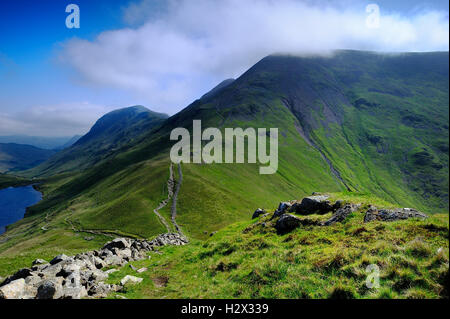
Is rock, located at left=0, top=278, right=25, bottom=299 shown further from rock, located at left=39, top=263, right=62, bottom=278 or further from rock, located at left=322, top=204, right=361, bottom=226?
rock, located at left=322, top=204, right=361, bottom=226

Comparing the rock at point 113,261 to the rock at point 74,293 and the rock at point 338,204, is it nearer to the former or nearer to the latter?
the rock at point 74,293

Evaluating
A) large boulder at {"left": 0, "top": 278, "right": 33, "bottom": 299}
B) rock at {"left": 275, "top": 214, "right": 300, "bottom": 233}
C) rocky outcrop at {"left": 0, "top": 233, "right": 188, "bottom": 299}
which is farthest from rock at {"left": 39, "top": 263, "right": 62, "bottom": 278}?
rock at {"left": 275, "top": 214, "right": 300, "bottom": 233}

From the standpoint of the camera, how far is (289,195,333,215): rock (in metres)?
25.4

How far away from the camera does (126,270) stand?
69.3ft

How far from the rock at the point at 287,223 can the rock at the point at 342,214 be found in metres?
2.86

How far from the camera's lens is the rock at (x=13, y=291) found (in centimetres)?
1370

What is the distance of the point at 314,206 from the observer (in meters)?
26.3

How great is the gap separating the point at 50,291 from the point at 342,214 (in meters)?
22.7

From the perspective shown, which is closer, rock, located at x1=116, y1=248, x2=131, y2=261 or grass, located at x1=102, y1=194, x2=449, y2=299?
grass, located at x1=102, y1=194, x2=449, y2=299

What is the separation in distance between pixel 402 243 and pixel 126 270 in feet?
70.4

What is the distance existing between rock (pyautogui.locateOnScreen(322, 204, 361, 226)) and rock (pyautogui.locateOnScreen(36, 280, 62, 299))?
66.6 feet

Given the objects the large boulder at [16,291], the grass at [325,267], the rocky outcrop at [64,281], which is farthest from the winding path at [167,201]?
the large boulder at [16,291]

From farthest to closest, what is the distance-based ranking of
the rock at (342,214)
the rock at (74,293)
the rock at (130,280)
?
the rock at (342,214), the rock at (130,280), the rock at (74,293)
